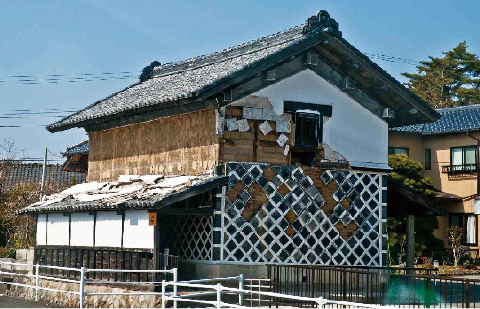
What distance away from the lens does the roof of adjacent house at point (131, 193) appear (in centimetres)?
2098

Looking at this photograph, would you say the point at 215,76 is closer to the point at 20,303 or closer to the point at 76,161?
the point at 20,303

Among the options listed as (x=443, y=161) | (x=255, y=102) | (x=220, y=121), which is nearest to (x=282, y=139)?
(x=255, y=102)

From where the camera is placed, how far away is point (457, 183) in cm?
4341

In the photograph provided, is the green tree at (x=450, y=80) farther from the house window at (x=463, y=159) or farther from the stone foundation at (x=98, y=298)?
the stone foundation at (x=98, y=298)

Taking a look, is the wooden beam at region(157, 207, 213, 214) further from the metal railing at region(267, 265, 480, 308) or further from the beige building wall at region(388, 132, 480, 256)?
the beige building wall at region(388, 132, 480, 256)

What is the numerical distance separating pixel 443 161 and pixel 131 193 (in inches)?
1014

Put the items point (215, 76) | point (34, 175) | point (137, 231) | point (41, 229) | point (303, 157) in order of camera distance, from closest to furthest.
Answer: point (137, 231)
point (215, 76)
point (303, 157)
point (41, 229)
point (34, 175)

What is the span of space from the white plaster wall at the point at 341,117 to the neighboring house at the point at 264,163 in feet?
0.11

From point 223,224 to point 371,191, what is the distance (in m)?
5.32

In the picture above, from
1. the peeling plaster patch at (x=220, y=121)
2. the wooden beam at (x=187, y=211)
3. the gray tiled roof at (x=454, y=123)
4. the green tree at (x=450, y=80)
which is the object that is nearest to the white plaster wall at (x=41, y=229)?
the wooden beam at (x=187, y=211)

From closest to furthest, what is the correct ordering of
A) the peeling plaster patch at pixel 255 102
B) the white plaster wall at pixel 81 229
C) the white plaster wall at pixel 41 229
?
the peeling plaster patch at pixel 255 102 < the white plaster wall at pixel 81 229 < the white plaster wall at pixel 41 229

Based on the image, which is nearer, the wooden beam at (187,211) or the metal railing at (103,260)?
the wooden beam at (187,211)

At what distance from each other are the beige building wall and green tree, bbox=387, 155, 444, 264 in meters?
2.66

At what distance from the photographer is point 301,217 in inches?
911
